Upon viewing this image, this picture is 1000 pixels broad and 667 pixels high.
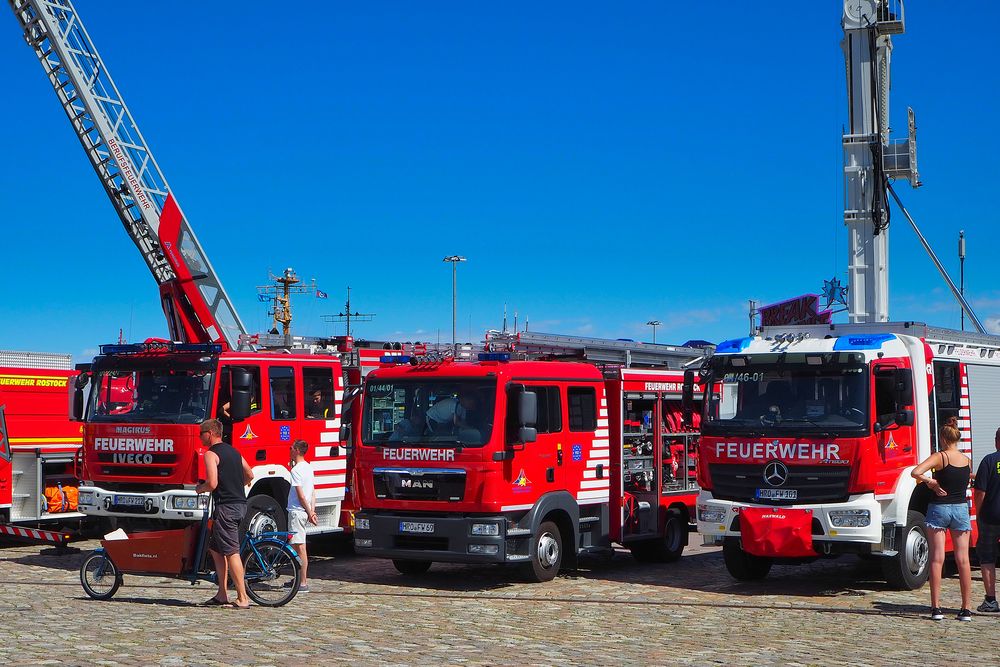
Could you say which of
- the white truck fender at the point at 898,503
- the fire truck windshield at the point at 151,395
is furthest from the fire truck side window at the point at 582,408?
the fire truck windshield at the point at 151,395

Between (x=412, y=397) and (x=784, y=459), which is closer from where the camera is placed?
(x=784, y=459)

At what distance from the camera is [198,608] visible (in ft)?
39.9

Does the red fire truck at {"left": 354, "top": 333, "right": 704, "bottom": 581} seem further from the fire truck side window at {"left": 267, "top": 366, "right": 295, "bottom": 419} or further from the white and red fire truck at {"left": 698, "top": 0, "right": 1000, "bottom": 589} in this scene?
the white and red fire truck at {"left": 698, "top": 0, "right": 1000, "bottom": 589}

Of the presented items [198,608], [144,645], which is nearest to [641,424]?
[198,608]

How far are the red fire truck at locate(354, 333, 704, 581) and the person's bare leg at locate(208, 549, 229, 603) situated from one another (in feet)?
8.26

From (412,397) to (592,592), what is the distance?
126 inches

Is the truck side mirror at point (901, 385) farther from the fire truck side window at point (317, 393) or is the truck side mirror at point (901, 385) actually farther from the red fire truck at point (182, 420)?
the fire truck side window at point (317, 393)

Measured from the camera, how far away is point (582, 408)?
15477mm

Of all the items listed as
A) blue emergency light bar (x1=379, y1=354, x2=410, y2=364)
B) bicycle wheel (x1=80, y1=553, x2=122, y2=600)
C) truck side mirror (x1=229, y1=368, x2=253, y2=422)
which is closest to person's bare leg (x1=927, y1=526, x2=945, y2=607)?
blue emergency light bar (x1=379, y1=354, x2=410, y2=364)

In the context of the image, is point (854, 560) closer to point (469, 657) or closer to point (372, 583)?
point (372, 583)

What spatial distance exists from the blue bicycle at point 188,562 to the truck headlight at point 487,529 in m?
2.25

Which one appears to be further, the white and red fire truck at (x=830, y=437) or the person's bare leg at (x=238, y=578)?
the white and red fire truck at (x=830, y=437)

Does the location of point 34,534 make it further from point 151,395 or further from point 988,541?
point 988,541

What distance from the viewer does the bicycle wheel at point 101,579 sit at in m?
12.8
